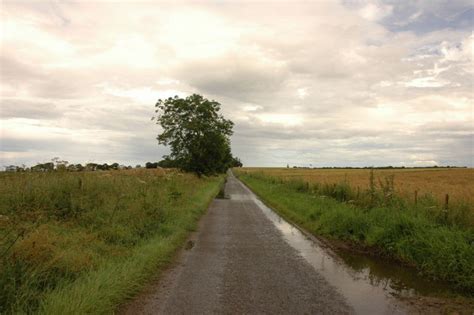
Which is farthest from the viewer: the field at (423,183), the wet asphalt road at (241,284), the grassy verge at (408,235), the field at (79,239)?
the field at (423,183)

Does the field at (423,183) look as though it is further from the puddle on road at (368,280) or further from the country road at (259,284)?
the country road at (259,284)

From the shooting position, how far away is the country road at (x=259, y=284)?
20.8ft

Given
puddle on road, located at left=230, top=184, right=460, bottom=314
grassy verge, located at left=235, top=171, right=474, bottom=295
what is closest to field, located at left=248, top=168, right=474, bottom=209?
grassy verge, located at left=235, top=171, right=474, bottom=295

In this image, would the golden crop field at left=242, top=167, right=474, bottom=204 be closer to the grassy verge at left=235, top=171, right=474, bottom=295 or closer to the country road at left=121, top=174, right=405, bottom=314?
the grassy verge at left=235, top=171, right=474, bottom=295

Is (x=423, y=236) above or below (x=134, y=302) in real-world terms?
above

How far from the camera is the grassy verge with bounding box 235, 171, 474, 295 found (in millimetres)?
8508

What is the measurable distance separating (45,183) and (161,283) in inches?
265

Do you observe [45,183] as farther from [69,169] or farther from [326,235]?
[326,235]

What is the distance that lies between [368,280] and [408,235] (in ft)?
9.92

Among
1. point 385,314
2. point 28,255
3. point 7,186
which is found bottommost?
point 385,314

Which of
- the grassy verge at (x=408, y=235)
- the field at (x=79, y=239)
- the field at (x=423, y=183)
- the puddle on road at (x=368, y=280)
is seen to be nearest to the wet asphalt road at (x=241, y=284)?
the puddle on road at (x=368, y=280)

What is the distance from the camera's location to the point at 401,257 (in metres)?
10.1

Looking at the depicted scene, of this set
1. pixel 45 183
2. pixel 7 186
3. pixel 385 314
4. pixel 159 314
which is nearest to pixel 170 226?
pixel 45 183

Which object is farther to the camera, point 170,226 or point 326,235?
point 326,235
